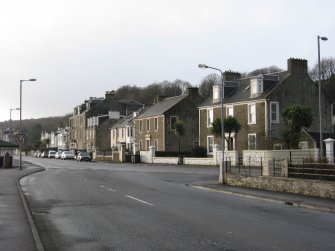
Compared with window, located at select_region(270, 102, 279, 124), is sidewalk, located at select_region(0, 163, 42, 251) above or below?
below

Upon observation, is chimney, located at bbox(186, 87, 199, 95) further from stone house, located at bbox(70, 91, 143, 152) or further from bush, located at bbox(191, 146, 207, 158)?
stone house, located at bbox(70, 91, 143, 152)

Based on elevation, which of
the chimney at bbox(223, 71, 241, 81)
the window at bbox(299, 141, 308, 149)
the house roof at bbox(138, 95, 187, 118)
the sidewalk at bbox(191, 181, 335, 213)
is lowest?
the sidewalk at bbox(191, 181, 335, 213)

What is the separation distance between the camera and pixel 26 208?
1617 centimetres

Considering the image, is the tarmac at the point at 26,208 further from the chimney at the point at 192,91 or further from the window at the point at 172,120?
the chimney at the point at 192,91

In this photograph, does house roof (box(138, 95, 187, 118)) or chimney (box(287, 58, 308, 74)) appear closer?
chimney (box(287, 58, 308, 74))

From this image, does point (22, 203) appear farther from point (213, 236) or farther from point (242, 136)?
point (242, 136)

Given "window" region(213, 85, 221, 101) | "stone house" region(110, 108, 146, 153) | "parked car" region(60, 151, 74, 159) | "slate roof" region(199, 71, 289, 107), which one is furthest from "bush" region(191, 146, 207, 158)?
"parked car" region(60, 151, 74, 159)

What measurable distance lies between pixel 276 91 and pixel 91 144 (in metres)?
60.3

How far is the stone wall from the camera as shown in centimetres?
1994

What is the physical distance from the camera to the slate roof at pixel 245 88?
52981mm

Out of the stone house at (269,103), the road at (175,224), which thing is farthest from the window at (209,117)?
the road at (175,224)

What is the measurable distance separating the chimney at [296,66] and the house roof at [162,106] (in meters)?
21.6

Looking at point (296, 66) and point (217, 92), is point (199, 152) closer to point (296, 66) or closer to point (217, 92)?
point (217, 92)

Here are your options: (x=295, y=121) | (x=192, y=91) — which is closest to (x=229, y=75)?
(x=192, y=91)
